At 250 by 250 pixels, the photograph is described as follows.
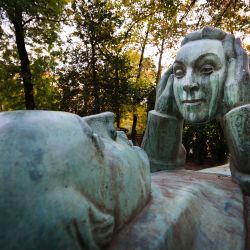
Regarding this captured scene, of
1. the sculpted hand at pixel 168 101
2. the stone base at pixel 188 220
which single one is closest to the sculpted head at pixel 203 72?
the sculpted hand at pixel 168 101

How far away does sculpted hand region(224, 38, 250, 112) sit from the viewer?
2260mm

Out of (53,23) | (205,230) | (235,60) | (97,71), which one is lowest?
(205,230)

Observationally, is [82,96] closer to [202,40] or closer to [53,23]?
[53,23]

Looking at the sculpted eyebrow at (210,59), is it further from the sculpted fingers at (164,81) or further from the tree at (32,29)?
the tree at (32,29)

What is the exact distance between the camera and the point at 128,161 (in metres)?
1.33

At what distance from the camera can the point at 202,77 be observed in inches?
94.0

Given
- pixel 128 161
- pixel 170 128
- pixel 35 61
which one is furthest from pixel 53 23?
pixel 128 161

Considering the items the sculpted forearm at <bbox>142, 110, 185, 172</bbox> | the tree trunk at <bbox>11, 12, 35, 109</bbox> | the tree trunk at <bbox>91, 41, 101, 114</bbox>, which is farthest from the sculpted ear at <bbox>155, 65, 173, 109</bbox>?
A: the tree trunk at <bbox>11, 12, 35, 109</bbox>

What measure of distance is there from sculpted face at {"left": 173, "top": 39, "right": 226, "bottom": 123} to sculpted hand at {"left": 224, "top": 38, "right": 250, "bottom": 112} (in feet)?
0.19

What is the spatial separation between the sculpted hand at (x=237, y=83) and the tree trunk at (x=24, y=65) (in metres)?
9.63

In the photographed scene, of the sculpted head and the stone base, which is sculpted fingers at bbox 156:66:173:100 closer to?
the sculpted head

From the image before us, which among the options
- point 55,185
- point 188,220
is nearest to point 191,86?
point 188,220

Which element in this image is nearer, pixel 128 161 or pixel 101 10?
pixel 128 161

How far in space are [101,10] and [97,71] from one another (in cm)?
219
